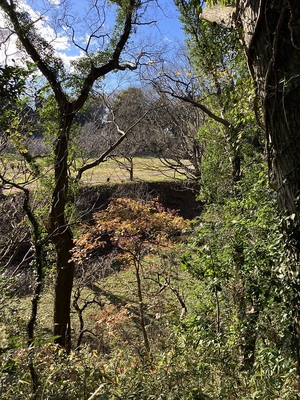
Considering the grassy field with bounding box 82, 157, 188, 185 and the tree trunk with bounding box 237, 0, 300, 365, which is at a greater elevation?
→ the grassy field with bounding box 82, 157, 188, 185

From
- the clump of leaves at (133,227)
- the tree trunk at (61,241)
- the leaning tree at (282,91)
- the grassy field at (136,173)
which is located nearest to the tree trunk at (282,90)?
the leaning tree at (282,91)

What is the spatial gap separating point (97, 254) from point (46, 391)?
1272 centimetres

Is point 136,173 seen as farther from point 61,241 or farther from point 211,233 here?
point 211,233

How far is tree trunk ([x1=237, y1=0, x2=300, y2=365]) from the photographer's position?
1.78 meters

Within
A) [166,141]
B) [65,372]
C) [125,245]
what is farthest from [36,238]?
[166,141]

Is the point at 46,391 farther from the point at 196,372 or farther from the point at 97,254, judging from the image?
the point at 97,254

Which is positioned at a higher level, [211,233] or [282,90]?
[282,90]

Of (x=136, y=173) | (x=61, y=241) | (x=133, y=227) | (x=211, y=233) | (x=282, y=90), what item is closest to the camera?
(x=282, y=90)

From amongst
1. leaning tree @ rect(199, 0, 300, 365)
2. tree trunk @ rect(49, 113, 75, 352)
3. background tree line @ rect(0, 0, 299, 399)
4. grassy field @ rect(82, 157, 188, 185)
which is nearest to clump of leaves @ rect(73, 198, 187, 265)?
background tree line @ rect(0, 0, 299, 399)

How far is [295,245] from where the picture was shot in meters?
1.89

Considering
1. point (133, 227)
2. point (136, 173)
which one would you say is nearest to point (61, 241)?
point (133, 227)

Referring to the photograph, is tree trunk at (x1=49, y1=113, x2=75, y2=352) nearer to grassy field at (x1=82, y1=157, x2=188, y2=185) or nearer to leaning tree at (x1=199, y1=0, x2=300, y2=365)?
leaning tree at (x1=199, y1=0, x2=300, y2=365)

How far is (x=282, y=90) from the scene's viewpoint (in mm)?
1789

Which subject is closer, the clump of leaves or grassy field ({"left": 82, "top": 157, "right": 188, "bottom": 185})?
the clump of leaves
